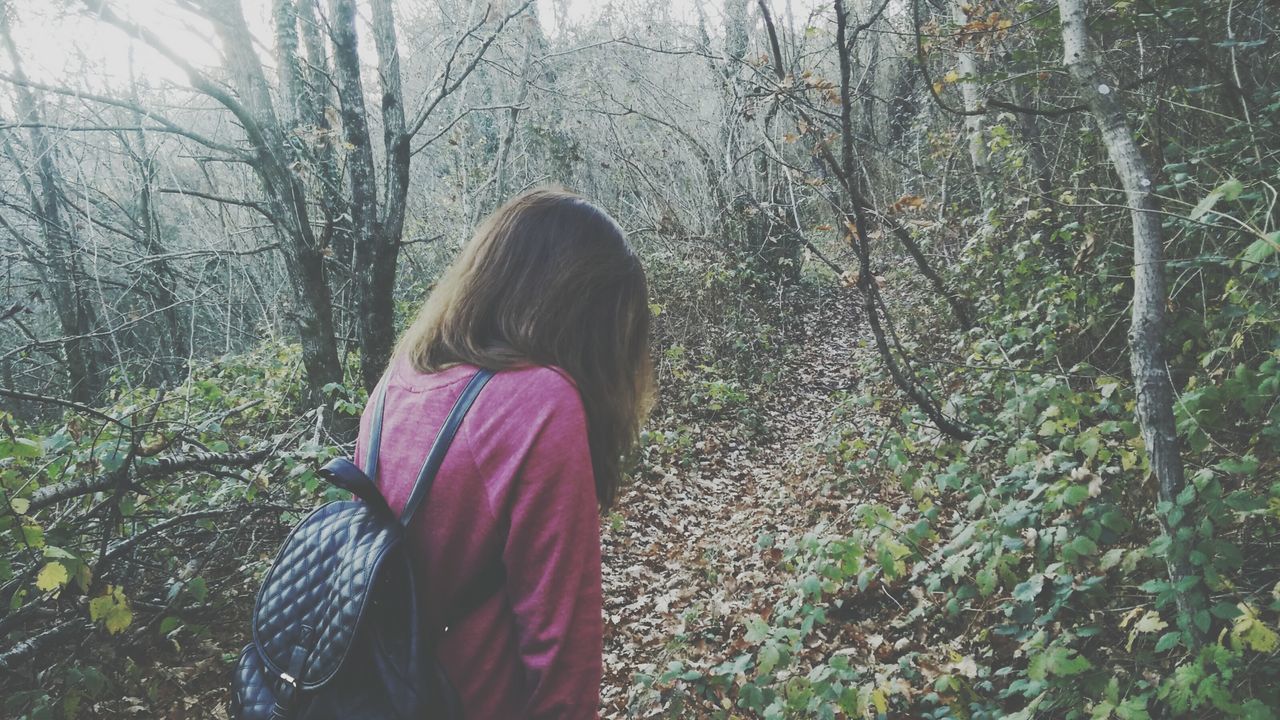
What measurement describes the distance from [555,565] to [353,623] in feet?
1.23

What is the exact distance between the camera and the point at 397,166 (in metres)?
5.32

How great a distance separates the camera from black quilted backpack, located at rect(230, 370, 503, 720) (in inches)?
48.5

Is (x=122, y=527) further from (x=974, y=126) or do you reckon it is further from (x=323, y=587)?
(x=974, y=126)

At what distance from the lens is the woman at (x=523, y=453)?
127cm

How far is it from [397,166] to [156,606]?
344 cm

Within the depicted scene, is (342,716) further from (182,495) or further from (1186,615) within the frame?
(182,495)

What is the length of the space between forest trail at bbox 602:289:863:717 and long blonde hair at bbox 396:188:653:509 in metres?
2.14

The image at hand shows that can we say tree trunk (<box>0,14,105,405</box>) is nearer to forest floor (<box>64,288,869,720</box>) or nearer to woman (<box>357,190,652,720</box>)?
forest floor (<box>64,288,869,720</box>)

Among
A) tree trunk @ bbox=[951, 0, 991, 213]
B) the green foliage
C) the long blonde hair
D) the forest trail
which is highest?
tree trunk @ bbox=[951, 0, 991, 213]

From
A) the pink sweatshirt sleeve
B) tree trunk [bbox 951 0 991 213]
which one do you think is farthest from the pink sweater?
tree trunk [bbox 951 0 991 213]

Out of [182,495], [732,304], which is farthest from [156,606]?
[732,304]

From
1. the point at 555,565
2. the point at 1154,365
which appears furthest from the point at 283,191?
the point at 1154,365

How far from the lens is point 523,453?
1269 mm

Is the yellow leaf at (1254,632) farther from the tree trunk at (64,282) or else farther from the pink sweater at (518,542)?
the tree trunk at (64,282)
